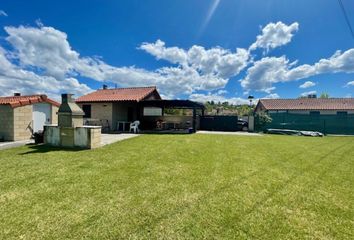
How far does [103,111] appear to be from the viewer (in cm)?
1593

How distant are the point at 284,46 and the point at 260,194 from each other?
18197 millimetres

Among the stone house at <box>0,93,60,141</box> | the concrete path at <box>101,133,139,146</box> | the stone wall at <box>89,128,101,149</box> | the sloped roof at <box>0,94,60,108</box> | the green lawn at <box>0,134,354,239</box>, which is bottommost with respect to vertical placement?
the green lawn at <box>0,134,354,239</box>

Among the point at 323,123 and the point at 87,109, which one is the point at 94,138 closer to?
the point at 87,109

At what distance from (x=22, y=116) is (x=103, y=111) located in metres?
6.37

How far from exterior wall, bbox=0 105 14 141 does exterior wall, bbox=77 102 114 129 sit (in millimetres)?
6637

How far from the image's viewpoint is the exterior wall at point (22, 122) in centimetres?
949

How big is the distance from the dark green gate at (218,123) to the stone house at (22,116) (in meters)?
13.0

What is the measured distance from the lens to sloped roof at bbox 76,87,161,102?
15.7m

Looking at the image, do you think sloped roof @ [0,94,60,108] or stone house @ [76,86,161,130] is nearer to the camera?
sloped roof @ [0,94,60,108]

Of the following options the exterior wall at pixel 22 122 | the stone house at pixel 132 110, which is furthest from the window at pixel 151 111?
the exterior wall at pixel 22 122

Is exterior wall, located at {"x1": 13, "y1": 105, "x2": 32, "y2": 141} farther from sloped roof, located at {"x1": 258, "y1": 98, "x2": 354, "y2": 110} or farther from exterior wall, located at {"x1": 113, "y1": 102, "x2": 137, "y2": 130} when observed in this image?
sloped roof, located at {"x1": 258, "y1": 98, "x2": 354, "y2": 110}

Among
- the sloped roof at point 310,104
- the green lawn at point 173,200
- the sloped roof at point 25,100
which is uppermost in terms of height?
the sloped roof at point 310,104

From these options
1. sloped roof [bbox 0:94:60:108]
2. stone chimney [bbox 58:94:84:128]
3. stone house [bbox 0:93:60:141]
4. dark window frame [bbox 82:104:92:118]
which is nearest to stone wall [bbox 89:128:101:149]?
stone chimney [bbox 58:94:84:128]

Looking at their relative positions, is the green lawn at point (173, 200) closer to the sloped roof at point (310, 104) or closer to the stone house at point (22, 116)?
the stone house at point (22, 116)
